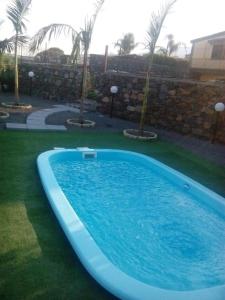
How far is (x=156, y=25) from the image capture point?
9.93 metres

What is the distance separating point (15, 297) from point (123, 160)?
5684 millimetres

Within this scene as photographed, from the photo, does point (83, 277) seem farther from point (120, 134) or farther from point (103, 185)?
point (120, 134)

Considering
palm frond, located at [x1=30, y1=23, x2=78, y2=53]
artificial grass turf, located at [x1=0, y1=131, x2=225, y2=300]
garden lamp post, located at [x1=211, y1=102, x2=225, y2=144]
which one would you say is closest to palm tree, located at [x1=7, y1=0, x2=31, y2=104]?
palm frond, located at [x1=30, y1=23, x2=78, y2=53]

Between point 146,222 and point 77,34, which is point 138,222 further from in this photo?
point 77,34

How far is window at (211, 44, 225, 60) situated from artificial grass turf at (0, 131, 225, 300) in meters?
22.0

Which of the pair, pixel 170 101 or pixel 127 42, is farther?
pixel 127 42

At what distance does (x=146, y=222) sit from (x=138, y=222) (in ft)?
0.48

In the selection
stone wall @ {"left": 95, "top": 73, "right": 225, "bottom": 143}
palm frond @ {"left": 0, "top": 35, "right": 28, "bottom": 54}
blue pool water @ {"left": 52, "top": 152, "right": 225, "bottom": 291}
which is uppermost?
palm frond @ {"left": 0, "top": 35, "right": 28, "bottom": 54}

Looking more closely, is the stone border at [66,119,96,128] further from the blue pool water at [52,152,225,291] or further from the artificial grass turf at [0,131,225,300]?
the blue pool water at [52,152,225,291]

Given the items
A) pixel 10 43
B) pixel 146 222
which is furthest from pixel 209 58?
pixel 146 222

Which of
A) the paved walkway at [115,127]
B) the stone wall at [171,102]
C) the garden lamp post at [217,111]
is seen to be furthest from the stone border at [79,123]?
the garden lamp post at [217,111]

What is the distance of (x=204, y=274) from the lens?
4.09 m

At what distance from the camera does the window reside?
1075 inches

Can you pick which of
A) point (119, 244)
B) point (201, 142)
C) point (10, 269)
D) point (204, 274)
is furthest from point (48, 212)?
point (201, 142)
